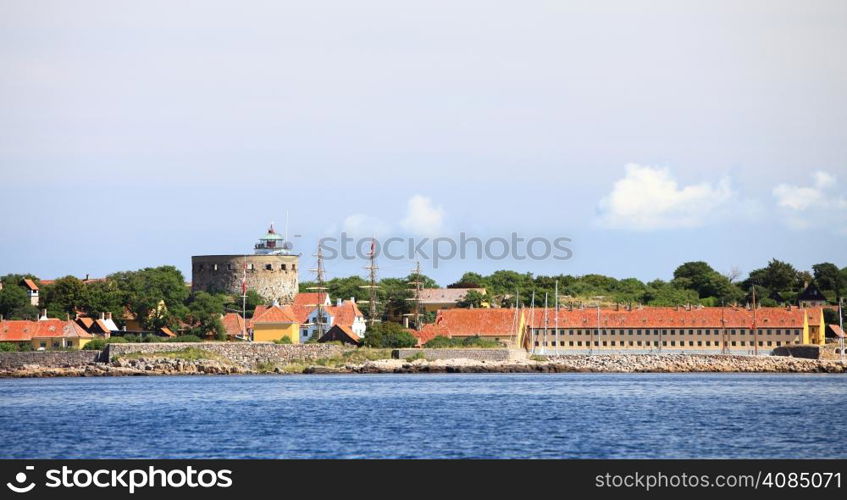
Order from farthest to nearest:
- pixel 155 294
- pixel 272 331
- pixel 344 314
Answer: pixel 155 294 < pixel 344 314 < pixel 272 331

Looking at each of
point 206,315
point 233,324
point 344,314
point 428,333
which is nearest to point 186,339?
point 206,315

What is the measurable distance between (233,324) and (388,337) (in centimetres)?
1218

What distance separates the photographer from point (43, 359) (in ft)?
205

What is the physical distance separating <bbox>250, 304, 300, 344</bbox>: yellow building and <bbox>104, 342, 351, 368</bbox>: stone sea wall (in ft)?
23.0

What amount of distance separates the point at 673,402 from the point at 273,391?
14511mm

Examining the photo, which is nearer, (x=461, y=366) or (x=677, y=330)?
(x=461, y=366)

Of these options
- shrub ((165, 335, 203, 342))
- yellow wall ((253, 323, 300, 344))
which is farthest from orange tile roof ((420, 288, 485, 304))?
shrub ((165, 335, 203, 342))

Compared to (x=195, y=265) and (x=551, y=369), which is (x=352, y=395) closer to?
(x=551, y=369)

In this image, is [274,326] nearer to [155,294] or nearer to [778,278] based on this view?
[155,294]

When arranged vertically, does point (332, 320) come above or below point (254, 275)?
below

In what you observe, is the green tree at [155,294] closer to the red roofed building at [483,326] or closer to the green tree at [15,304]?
the green tree at [15,304]

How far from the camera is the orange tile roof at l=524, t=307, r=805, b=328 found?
7388cm

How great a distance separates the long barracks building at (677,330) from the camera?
242 feet
